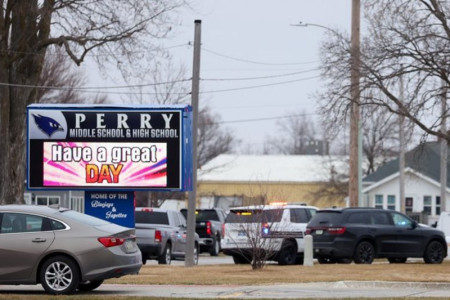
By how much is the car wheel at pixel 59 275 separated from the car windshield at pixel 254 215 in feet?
31.7

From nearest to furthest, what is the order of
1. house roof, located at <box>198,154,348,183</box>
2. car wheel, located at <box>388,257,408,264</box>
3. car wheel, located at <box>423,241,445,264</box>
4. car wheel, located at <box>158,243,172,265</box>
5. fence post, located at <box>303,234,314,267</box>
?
fence post, located at <box>303,234,314,267</box>
car wheel, located at <box>158,243,172,265</box>
car wheel, located at <box>423,241,445,264</box>
car wheel, located at <box>388,257,408,264</box>
house roof, located at <box>198,154,348,183</box>

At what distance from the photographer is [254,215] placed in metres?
26.9

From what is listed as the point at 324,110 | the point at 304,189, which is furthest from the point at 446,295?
the point at 304,189

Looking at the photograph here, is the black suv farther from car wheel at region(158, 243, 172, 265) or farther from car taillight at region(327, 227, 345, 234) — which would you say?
car wheel at region(158, 243, 172, 265)

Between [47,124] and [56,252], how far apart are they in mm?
8269

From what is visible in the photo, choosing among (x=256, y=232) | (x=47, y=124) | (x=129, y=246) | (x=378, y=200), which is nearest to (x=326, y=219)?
(x=256, y=232)

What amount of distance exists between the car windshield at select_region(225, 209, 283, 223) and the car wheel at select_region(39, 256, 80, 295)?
380 inches

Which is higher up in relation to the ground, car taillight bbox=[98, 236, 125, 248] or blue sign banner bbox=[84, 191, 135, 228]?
blue sign banner bbox=[84, 191, 135, 228]

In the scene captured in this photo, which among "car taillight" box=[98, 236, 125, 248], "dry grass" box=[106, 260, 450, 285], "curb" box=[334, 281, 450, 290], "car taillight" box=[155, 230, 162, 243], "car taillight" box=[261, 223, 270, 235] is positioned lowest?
"dry grass" box=[106, 260, 450, 285]

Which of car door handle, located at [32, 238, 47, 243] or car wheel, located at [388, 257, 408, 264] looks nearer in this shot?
car door handle, located at [32, 238, 47, 243]

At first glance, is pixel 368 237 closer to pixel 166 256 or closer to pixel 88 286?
pixel 166 256

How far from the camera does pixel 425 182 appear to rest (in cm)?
6531

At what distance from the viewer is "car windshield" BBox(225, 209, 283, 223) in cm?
2628

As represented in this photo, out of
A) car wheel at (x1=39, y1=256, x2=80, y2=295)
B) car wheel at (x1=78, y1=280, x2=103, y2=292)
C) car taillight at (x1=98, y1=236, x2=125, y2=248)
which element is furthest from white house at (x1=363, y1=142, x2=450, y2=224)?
car wheel at (x1=39, y1=256, x2=80, y2=295)
